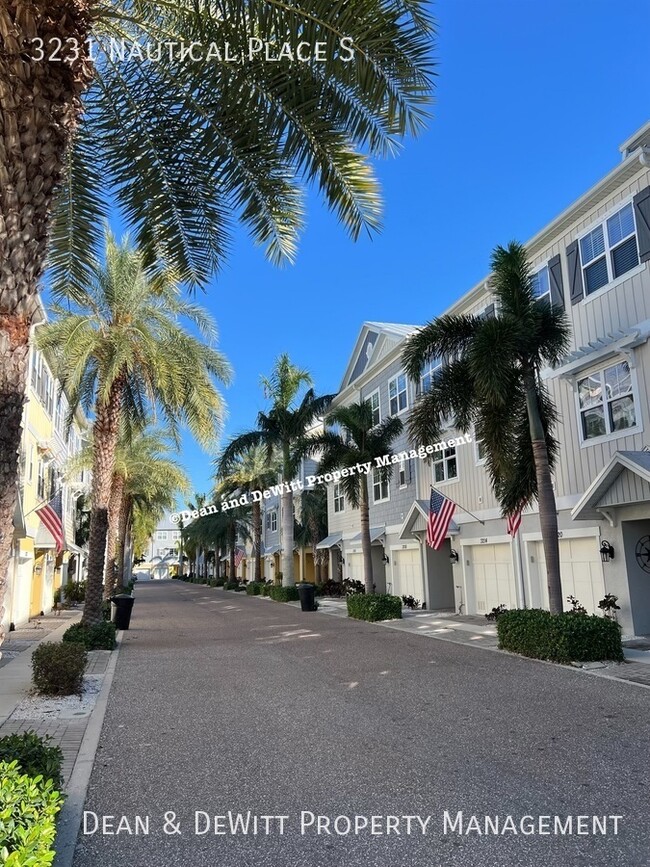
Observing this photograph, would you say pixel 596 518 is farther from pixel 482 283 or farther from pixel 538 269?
pixel 482 283

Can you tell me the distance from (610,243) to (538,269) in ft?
9.41

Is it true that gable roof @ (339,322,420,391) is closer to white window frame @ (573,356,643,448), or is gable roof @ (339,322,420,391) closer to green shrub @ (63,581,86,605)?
white window frame @ (573,356,643,448)

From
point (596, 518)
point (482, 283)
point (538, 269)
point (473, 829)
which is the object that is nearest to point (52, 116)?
point (473, 829)

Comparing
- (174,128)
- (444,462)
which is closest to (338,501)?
(444,462)

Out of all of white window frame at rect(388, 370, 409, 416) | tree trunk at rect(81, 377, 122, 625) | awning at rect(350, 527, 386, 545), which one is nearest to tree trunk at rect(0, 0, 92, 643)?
tree trunk at rect(81, 377, 122, 625)

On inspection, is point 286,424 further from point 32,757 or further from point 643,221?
point 32,757

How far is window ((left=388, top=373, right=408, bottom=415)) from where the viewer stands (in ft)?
87.5

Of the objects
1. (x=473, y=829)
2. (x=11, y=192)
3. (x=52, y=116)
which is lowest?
(x=473, y=829)

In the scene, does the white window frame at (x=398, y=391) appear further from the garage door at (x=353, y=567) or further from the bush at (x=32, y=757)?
the bush at (x=32, y=757)

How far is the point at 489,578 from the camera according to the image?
2052 cm

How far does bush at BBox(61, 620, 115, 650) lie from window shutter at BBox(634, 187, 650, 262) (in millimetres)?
13923

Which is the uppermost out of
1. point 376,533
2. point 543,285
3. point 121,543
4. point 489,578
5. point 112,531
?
point 543,285

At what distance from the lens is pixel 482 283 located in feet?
65.7

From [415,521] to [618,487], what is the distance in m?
10.8
